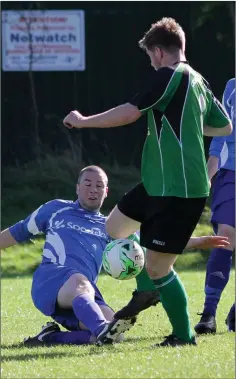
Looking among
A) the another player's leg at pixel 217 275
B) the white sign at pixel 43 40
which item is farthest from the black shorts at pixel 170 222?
the white sign at pixel 43 40

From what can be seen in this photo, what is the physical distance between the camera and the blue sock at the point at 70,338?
6852mm

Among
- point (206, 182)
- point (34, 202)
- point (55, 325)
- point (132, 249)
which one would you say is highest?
point (206, 182)

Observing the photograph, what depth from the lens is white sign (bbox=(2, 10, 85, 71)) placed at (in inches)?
733

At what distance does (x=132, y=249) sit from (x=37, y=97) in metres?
12.4

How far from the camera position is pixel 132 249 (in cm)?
682

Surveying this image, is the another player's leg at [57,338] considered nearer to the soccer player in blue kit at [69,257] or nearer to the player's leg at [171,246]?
the soccer player in blue kit at [69,257]

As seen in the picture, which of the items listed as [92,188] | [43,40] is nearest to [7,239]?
[92,188]

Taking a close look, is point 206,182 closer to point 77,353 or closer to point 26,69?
point 77,353

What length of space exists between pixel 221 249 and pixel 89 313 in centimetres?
138

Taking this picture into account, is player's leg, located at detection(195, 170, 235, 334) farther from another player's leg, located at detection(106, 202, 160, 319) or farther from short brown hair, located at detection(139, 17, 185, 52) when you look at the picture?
short brown hair, located at detection(139, 17, 185, 52)

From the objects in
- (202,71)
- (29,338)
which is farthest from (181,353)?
(202,71)

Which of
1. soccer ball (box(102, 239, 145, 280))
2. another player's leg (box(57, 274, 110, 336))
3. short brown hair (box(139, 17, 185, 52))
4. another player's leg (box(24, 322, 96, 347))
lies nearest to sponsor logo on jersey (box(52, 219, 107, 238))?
another player's leg (box(57, 274, 110, 336))

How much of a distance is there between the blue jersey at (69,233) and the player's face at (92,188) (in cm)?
10

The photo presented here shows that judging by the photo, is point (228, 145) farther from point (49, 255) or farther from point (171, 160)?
point (171, 160)
